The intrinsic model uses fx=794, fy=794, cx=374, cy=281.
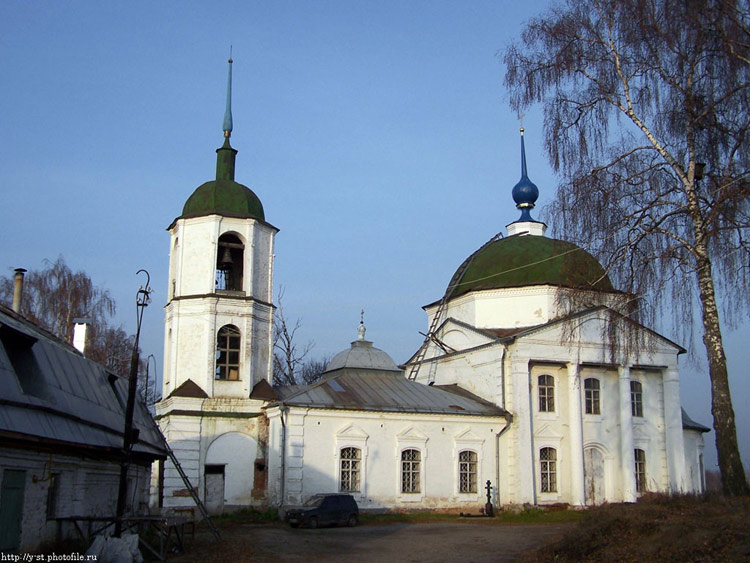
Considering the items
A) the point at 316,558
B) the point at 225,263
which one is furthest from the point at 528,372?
the point at 316,558

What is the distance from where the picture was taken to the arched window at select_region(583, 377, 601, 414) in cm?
2747

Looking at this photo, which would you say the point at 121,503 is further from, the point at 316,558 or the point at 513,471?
the point at 513,471

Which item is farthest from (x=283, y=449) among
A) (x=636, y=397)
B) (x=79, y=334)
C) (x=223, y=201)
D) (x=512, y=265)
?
(x=636, y=397)

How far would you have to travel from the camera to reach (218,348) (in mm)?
24359

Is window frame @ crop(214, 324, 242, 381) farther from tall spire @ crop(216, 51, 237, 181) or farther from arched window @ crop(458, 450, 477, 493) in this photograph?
arched window @ crop(458, 450, 477, 493)

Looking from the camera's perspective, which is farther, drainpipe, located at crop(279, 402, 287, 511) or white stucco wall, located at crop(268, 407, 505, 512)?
white stucco wall, located at crop(268, 407, 505, 512)

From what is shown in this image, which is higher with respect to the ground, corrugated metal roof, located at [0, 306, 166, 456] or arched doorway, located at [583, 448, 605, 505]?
corrugated metal roof, located at [0, 306, 166, 456]

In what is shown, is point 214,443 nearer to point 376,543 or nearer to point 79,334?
point 79,334

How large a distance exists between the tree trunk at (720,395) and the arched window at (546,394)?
13.7 meters

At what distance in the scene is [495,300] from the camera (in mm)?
28625

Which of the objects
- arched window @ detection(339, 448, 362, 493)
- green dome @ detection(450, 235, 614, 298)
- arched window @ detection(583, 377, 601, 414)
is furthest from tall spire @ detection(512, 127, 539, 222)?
arched window @ detection(339, 448, 362, 493)

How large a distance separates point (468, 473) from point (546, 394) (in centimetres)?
399

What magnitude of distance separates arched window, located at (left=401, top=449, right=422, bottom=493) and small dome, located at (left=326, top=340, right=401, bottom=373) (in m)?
4.49

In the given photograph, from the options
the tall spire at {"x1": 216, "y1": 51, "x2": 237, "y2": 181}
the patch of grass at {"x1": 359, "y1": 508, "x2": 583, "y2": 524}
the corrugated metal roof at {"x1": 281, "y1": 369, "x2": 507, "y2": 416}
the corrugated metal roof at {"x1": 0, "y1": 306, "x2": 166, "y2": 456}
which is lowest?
the patch of grass at {"x1": 359, "y1": 508, "x2": 583, "y2": 524}
